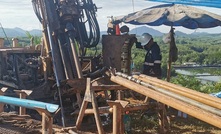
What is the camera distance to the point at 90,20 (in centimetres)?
802

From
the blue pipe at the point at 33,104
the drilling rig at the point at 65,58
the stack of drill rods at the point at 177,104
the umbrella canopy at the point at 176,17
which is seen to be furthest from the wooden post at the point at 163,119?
the blue pipe at the point at 33,104

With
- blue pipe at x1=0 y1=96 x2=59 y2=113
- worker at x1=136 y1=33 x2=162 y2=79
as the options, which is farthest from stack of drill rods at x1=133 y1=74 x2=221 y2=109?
worker at x1=136 y1=33 x2=162 y2=79

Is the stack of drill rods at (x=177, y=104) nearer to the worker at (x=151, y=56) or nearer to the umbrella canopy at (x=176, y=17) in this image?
the worker at (x=151, y=56)

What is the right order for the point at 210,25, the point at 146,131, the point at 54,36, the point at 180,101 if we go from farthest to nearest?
the point at 54,36 < the point at 210,25 < the point at 146,131 < the point at 180,101

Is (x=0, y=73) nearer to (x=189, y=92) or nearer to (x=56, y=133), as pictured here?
(x=56, y=133)

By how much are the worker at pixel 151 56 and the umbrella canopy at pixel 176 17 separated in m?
0.38

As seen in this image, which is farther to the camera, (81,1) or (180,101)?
(81,1)

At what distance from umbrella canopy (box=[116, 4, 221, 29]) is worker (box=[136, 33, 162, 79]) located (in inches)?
15.1

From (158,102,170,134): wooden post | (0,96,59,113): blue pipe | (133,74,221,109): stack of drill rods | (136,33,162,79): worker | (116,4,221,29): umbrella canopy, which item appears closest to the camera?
(133,74,221,109): stack of drill rods

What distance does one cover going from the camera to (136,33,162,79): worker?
23.0 ft

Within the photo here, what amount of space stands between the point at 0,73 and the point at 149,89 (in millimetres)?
4996

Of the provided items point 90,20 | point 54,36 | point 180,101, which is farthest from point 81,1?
point 180,101

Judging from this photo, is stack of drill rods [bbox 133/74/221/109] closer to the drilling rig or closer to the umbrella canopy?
the drilling rig

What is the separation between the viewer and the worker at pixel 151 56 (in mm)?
7000
